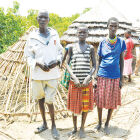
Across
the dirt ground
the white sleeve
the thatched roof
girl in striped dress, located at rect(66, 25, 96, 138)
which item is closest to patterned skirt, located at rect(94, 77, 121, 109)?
girl in striped dress, located at rect(66, 25, 96, 138)

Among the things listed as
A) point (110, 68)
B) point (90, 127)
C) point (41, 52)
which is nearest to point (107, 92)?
point (110, 68)

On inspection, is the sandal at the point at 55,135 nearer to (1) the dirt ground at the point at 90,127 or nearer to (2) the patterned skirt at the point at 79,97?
(1) the dirt ground at the point at 90,127

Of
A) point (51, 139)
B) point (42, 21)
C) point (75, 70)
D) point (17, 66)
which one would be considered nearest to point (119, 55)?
point (75, 70)

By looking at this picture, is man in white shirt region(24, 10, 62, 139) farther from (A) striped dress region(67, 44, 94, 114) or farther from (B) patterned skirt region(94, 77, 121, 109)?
(B) patterned skirt region(94, 77, 121, 109)

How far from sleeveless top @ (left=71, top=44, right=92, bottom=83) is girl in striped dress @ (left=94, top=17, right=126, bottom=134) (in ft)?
1.03

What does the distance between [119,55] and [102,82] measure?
498 millimetres

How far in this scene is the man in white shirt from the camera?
2.55 m

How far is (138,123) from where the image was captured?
3318 mm

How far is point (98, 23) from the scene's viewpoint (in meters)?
7.31

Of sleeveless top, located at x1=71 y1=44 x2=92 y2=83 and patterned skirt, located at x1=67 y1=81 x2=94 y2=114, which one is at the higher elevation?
sleeveless top, located at x1=71 y1=44 x2=92 y2=83

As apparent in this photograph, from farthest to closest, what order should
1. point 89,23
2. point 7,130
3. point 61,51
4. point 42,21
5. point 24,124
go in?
point 89,23, point 24,124, point 7,130, point 61,51, point 42,21

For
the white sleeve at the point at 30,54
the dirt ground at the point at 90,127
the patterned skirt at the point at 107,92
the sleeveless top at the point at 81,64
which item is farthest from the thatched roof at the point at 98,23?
the white sleeve at the point at 30,54

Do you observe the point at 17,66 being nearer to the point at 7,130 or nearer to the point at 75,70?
the point at 7,130

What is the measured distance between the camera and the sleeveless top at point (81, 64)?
2586 mm
